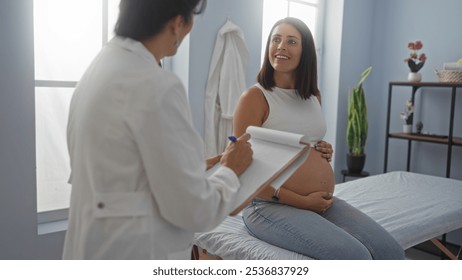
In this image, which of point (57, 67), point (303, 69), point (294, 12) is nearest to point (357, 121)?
point (294, 12)

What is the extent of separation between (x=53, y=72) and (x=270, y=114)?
126 cm

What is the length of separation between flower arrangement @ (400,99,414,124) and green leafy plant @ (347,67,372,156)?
0.27 m

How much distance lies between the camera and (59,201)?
2.38m

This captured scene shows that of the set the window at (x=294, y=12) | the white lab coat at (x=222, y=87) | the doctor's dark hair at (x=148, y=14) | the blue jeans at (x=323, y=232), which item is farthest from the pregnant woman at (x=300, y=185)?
the window at (x=294, y=12)

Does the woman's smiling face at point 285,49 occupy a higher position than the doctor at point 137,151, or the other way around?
the woman's smiling face at point 285,49

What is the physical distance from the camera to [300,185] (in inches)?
63.7

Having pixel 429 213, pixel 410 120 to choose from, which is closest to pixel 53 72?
pixel 429 213

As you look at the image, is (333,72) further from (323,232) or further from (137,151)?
(137,151)

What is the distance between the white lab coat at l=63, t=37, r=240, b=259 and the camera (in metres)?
0.83

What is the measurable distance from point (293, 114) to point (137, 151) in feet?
3.11

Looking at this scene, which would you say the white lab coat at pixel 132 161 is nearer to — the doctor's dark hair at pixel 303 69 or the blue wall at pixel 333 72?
the doctor's dark hair at pixel 303 69

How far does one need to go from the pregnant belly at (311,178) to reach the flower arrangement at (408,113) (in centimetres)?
172

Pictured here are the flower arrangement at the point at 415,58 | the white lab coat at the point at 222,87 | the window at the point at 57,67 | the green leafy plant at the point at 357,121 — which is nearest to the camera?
the window at the point at 57,67

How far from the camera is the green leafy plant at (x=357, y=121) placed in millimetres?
3252
